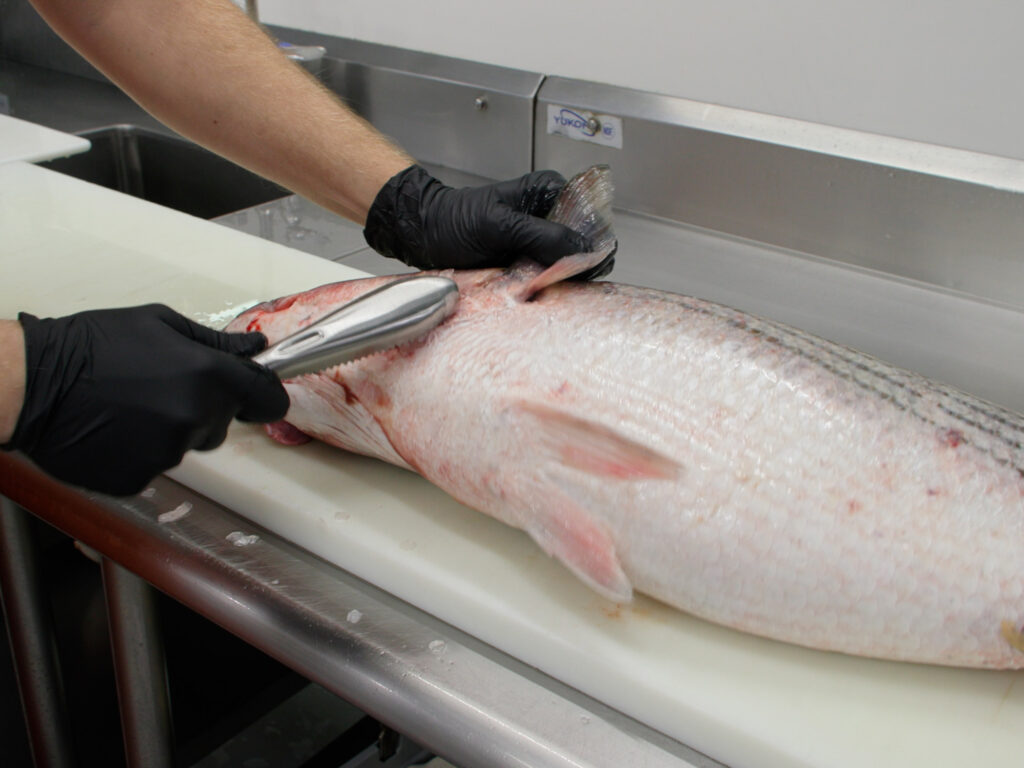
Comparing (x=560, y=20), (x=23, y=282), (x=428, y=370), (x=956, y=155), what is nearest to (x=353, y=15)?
(x=560, y=20)

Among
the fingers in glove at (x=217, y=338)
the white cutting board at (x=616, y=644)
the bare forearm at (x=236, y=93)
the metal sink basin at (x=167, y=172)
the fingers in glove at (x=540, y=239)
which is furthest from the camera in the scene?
the metal sink basin at (x=167, y=172)

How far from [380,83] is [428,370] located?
2015 millimetres

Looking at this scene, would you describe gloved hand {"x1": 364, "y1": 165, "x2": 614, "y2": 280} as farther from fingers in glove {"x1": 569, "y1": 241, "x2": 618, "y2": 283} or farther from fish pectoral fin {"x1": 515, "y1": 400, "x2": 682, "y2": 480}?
fish pectoral fin {"x1": 515, "y1": 400, "x2": 682, "y2": 480}

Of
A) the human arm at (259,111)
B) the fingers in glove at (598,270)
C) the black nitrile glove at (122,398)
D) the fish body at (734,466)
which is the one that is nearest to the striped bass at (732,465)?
the fish body at (734,466)

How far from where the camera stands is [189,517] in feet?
3.98

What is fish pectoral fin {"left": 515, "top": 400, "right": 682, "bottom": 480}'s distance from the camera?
3.31ft

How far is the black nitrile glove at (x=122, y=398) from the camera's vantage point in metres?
1.02

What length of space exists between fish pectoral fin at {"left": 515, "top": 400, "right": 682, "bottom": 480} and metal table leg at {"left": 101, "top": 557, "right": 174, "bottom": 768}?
2.15 ft

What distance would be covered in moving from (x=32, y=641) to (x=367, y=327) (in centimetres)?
102

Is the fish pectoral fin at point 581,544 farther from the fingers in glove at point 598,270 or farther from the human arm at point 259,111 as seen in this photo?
the human arm at point 259,111

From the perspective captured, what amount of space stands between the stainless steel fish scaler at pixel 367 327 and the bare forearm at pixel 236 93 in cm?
46

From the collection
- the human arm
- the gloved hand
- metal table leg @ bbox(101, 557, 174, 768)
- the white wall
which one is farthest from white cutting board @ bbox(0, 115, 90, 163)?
metal table leg @ bbox(101, 557, 174, 768)

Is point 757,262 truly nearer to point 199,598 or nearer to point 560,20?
point 560,20

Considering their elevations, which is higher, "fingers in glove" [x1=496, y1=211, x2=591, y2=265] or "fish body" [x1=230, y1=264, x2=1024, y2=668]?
"fingers in glove" [x1=496, y1=211, x2=591, y2=265]
